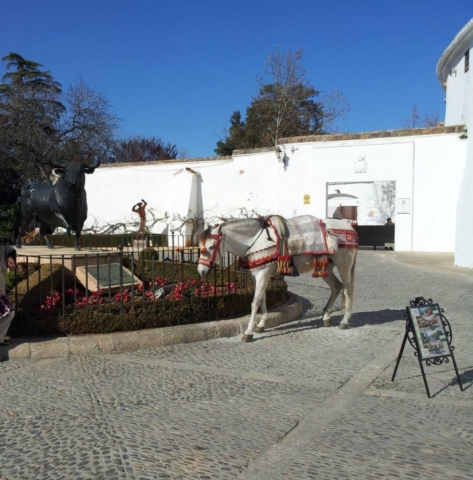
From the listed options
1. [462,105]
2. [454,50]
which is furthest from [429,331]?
[454,50]

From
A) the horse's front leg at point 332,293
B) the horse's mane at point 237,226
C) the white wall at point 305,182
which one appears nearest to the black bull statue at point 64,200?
the horse's mane at point 237,226

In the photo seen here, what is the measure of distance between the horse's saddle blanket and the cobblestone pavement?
1171mm

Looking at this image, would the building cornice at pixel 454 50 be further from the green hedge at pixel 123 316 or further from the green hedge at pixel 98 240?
the green hedge at pixel 123 316

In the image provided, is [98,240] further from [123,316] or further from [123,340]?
[123,340]

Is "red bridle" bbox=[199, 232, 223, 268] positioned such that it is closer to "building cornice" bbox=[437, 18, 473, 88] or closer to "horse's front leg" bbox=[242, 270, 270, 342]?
"horse's front leg" bbox=[242, 270, 270, 342]

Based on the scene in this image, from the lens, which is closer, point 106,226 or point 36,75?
point 106,226

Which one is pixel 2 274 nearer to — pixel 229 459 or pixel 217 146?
pixel 229 459

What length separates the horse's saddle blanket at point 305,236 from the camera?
6.63 meters

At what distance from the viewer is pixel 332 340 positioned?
21.8ft

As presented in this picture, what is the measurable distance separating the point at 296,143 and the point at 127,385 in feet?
53.2

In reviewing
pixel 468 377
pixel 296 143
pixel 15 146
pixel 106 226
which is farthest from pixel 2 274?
pixel 15 146

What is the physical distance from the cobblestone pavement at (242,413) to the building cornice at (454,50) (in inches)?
530

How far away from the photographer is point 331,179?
19.3 metres

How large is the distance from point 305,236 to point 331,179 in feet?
43.0
